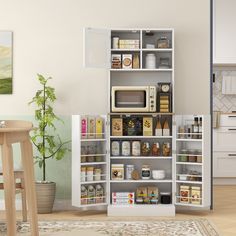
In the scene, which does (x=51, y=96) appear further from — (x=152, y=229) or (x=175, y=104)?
(x=152, y=229)

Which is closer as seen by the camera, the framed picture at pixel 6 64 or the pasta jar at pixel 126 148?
the pasta jar at pixel 126 148

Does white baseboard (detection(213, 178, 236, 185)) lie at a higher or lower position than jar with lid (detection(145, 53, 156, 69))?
lower

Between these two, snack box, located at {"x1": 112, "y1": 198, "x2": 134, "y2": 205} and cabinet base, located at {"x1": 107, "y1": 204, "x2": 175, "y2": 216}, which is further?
snack box, located at {"x1": 112, "y1": 198, "x2": 134, "y2": 205}

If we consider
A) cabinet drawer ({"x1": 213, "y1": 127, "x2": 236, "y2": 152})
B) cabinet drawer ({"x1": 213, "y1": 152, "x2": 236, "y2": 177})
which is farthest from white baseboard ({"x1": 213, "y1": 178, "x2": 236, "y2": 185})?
cabinet drawer ({"x1": 213, "y1": 127, "x2": 236, "y2": 152})

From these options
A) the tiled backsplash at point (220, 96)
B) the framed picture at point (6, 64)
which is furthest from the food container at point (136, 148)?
the tiled backsplash at point (220, 96)

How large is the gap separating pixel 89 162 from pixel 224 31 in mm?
3466

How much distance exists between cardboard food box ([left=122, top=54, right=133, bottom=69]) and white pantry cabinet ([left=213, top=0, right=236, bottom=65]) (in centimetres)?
263

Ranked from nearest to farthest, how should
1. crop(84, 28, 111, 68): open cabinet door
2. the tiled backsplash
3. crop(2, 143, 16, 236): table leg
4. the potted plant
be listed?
crop(2, 143, 16, 236): table leg → crop(84, 28, 111, 68): open cabinet door → the potted plant → the tiled backsplash

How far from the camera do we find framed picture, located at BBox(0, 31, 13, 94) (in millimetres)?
5875

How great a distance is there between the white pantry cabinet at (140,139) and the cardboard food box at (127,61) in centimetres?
4

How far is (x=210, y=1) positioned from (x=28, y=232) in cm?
311

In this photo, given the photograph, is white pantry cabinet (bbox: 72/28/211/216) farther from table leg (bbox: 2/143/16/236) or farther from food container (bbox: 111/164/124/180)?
table leg (bbox: 2/143/16/236)

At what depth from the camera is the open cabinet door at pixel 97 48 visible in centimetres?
548

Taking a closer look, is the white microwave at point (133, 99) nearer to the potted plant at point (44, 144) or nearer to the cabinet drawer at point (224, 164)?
the potted plant at point (44, 144)
